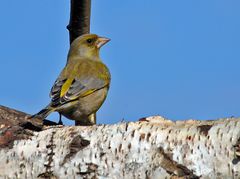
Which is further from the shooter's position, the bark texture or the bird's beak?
the bird's beak

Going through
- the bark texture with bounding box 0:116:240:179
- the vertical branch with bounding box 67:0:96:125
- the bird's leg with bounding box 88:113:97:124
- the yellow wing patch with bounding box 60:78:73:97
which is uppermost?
the vertical branch with bounding box 67:0:96:125

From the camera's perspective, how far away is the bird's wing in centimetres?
640

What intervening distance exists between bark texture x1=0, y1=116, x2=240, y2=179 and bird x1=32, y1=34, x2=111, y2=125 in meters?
1.77

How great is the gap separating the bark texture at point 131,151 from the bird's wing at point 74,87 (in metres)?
2.00

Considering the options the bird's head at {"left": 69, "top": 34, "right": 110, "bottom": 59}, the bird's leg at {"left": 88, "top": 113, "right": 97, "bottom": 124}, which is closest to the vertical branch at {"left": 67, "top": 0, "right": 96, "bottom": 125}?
the bird's leg at {"left": 88, "top": 113, "right": 97, "bottom": 124}

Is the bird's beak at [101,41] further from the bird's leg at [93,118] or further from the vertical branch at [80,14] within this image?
the vertical branch at [80,14]

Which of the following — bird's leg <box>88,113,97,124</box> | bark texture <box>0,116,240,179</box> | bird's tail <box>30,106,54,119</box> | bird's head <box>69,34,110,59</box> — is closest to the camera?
bark texture <box>0,116,240,179</box>

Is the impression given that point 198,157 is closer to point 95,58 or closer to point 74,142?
point 74,142

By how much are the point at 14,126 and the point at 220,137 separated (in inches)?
60.3

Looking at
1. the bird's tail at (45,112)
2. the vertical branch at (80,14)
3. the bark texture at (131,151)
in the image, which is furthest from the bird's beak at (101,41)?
the bark texture at (131,151)

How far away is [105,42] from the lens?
305 inches

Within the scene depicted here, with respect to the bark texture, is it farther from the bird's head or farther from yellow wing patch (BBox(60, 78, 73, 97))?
the bird's head

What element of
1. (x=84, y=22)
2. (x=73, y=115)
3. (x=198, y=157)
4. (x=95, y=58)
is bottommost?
(x=198, y=157)

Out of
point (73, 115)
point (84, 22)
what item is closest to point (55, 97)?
point (73, 115)
